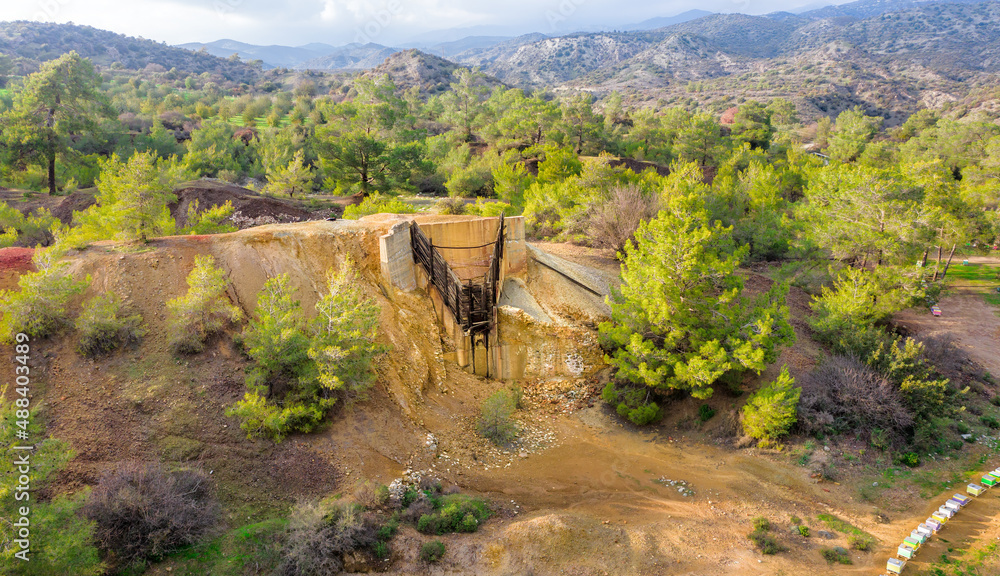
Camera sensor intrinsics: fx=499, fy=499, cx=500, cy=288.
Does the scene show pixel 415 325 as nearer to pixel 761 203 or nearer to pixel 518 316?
pixel 518 316

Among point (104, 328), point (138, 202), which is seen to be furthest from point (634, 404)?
point (138, 202)

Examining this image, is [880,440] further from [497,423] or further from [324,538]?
[324,538]

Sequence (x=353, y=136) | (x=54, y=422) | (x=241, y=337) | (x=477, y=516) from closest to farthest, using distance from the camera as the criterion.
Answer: (x=54, y=422) → (x=477, y=516) → (x=241, y=337) → (x=353, y=136)

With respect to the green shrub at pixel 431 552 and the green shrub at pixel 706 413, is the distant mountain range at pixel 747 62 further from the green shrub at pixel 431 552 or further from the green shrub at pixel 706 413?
the green shrub at pixel 431 552

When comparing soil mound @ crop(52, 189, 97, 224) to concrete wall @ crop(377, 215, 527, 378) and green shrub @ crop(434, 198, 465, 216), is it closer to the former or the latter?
green shrub @ crop(434, 198, 465, 216)

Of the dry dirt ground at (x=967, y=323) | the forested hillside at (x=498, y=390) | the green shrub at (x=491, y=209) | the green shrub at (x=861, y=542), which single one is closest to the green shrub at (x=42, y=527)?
the forested hillside at (x=498, y=390)

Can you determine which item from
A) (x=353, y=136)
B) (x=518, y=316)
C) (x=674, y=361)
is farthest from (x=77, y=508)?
(x=353, y=136)
